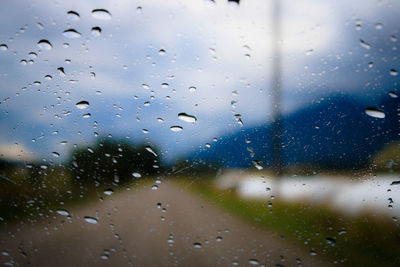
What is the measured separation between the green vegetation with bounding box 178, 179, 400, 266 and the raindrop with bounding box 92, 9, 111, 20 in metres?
1.29

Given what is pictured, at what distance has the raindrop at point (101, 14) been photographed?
1.78 metres

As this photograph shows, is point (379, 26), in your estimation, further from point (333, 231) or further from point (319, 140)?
point (333, 231)

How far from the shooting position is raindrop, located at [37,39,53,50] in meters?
1.86

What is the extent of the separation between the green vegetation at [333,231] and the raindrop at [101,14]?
4.24 feet

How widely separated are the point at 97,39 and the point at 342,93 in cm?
180

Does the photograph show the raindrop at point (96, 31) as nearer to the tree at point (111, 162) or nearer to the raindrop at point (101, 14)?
the raindrop at point (101, 14)

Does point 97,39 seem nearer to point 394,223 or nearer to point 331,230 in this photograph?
point 331,230

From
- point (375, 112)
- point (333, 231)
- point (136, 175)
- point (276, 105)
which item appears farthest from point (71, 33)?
point (333, 231)

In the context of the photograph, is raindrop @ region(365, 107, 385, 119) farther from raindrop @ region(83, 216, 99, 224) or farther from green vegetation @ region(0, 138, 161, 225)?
raindrop @ region(83, 216, 99, 224)

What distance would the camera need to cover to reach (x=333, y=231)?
1979 millimetres

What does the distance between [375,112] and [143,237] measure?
1972 millimetres

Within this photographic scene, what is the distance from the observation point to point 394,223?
1929 millimetres

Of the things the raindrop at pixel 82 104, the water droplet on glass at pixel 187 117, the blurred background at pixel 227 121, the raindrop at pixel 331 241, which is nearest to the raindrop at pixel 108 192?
the blurred background at pixel 227 121

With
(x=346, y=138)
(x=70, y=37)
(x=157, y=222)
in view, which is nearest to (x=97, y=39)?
(x=70, y=37)
